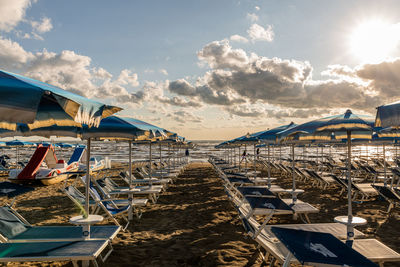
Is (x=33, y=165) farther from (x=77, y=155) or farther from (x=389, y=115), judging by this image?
(x=389, y=115)

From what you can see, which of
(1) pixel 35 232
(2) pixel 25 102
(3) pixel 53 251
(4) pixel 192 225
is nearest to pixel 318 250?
(2) pixel 25 102

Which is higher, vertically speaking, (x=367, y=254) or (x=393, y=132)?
(x=393, y=132)

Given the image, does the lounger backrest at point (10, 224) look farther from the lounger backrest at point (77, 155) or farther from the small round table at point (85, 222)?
the lounger backrest at point (77, 155)

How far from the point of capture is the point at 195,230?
557 cm

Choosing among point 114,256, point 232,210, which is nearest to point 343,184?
point 232,210

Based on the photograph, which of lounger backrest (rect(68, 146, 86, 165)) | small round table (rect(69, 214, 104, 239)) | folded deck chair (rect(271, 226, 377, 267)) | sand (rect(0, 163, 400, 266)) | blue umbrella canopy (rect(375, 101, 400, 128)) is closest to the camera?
folded deck chair (rect(271, 226, 377, 267))

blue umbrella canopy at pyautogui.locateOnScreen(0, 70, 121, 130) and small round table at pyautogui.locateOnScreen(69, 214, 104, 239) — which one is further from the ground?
blue umbrella canopy at pyautogui.locateOnScreen(0, 70, 121, 130)

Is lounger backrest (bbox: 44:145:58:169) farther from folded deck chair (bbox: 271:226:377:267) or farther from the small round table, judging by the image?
folded deck chair (bbox: 271:226:377:267)

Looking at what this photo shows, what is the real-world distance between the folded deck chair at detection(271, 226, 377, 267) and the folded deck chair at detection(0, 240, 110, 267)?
85.6 inches

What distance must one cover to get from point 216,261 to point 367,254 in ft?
6.37

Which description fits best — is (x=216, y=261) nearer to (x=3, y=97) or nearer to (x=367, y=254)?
(x=367, y=254)

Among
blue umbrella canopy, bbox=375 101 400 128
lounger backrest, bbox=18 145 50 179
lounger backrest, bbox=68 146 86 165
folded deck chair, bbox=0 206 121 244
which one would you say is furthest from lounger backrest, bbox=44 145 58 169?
blue umbrella canopy, bbox=375 101 400 128

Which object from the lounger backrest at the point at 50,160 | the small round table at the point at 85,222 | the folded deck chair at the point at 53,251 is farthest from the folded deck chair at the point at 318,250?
the lounger backrest at the point at 50,160

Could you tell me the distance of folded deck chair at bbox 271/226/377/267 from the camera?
245cm
